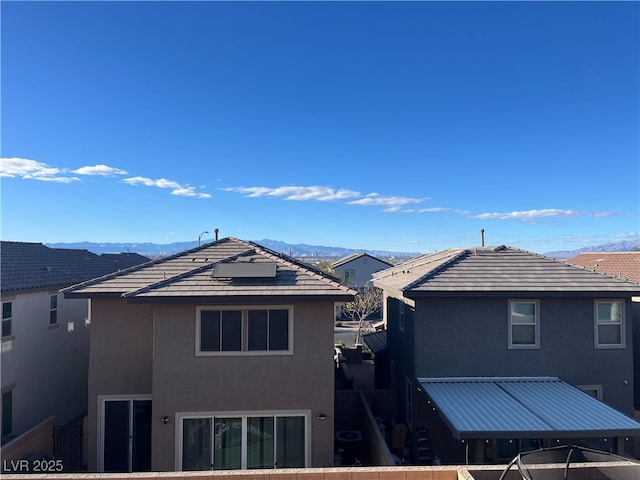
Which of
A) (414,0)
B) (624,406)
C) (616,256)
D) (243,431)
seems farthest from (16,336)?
(616,256)

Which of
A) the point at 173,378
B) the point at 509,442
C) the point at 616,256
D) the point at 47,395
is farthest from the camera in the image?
the point at 616,256

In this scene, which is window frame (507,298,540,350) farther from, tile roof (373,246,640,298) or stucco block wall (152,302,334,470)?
stucco block wall (152,302,334,470)

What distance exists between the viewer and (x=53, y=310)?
51.2 feet

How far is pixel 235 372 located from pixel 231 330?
1.11 meters

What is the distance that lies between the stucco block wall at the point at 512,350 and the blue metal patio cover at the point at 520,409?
0.43 m

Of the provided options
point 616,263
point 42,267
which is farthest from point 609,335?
point 42,267

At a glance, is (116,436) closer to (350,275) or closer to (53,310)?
(53,310)

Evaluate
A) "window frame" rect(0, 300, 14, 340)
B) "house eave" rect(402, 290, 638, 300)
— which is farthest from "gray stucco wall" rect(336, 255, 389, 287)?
"window frame" rect(0, 300, 14, 340)

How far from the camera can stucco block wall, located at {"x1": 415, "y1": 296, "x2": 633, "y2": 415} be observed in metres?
12.8

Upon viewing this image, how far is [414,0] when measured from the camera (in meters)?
15.5

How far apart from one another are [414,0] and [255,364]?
48.6 ft

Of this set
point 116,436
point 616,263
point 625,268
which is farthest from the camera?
point 616,263

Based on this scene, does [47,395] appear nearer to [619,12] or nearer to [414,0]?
[414,0]

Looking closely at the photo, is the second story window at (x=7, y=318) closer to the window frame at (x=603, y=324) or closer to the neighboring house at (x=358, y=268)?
the window frame at (x=603, y=324)
